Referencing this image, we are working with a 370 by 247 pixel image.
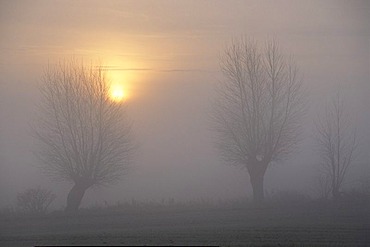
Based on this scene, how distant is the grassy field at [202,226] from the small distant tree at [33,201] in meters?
1.45

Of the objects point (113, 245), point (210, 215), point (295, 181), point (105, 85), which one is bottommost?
point (113, 245)

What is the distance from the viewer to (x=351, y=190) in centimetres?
3447

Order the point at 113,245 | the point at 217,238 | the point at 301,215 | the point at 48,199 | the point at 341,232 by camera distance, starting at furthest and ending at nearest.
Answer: the point at 48,199, the point at 301,215, the point at 341,232, the point at 217,238, the point at 113,245

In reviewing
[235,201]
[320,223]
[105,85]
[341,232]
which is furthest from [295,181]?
[341,232]

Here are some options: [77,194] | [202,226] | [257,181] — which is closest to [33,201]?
[77,194]

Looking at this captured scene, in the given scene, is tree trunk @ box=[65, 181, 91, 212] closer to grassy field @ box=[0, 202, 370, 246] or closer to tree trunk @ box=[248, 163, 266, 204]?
grassy field @ box=[0, 202, 370, 246]

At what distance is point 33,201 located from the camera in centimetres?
A: 3027

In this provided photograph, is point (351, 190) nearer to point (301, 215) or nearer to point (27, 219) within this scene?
point (301, 215)

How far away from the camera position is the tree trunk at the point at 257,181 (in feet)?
108

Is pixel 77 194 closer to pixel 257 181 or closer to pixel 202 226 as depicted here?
pixel 257 181

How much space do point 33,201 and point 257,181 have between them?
10.9 m

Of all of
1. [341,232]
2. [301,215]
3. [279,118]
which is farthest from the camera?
[279,118]

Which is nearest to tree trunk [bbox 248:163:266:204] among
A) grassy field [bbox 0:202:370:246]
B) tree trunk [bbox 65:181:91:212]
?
grassy field [bbox 0:202:370:246]

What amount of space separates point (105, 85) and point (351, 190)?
13.7 meters
